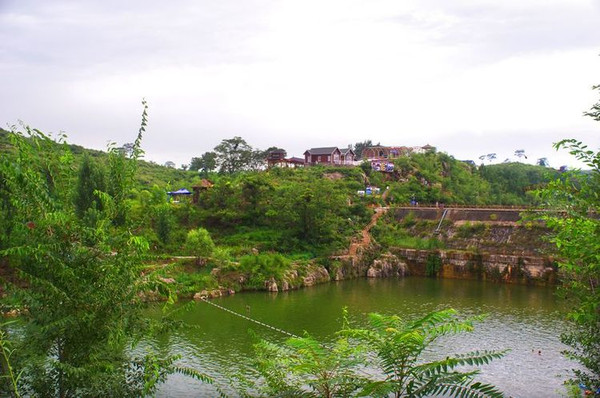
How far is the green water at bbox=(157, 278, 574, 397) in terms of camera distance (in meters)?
19.0

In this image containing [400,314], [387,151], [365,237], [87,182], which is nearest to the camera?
[400,314]

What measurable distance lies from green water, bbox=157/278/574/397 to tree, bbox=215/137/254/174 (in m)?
38.1

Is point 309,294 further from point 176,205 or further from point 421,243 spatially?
point 176,205

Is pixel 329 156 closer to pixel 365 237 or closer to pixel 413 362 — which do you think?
pixel 365 237

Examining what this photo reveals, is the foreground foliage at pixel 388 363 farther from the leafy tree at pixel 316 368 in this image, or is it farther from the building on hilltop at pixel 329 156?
the building on hilltop at pixel 329 156

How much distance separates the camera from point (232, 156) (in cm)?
7356

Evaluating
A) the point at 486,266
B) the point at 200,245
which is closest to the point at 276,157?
the point at 486,266

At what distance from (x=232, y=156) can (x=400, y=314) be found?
164 feet

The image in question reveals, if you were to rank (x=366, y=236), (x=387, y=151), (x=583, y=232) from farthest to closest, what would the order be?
(x=387, y=151) < (x=366, y=236) < (x=583, y=232)

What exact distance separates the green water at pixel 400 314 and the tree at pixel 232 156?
38129mm

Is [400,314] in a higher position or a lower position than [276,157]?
lower

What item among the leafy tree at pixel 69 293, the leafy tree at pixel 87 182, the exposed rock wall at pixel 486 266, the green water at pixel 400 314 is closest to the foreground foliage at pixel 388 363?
the leafy tree at pixel 69 293

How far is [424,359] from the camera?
20500 mm

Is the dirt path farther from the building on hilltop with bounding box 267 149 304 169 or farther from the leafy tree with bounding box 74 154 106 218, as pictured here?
the building on hilltop with bounding box 267 149 304 169
